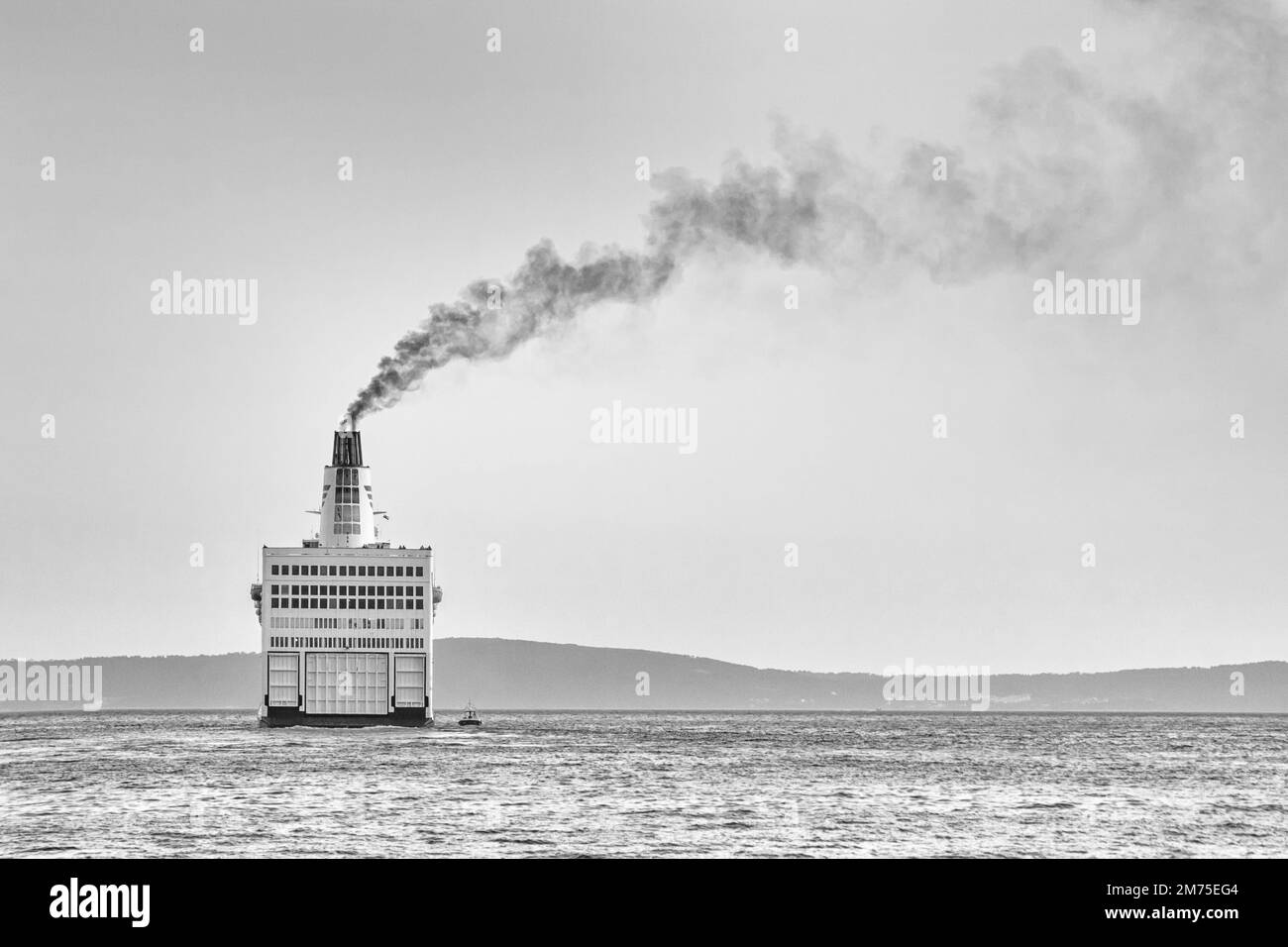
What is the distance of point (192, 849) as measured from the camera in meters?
50.6

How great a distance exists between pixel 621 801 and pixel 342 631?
7270 centimetres

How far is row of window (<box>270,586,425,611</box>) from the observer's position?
13725 centimetres

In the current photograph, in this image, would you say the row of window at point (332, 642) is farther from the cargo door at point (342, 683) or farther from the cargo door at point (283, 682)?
the cargo door at point (283, 682)

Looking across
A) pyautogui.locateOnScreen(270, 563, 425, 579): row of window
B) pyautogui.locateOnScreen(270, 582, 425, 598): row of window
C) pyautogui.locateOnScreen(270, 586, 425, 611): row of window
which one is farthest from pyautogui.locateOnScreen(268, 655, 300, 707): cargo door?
pyautogui.locateOnScreen(270, 563, 425, 579): row of window

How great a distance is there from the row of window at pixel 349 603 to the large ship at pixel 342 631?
0.26ft

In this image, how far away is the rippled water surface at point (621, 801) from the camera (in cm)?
5372

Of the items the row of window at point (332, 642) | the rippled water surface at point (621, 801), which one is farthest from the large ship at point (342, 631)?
the rippled water surface at point (621, 801)

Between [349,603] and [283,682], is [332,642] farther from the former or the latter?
[283,682]

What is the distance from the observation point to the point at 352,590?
137750 millimetres

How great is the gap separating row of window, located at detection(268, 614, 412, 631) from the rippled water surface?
1549cm

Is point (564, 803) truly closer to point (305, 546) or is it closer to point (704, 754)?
point (704, 754)

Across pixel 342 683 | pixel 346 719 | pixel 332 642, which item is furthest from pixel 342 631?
pixel 346 719
